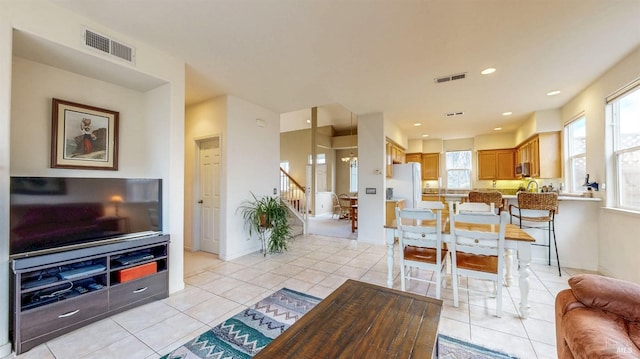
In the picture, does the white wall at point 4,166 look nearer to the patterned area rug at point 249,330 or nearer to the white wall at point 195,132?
the patterned area rug at point 249,330

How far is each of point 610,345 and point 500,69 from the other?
3.24m

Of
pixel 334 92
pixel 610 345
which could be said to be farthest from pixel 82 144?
pixel 610 345

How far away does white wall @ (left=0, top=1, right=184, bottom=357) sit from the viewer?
1897 mm

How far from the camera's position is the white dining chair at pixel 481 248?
2.35 m

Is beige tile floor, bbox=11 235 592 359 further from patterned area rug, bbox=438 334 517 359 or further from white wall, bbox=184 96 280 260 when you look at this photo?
white wall, bbox=184 96 280 260

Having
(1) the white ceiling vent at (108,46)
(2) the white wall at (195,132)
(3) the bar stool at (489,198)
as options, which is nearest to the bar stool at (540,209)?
(3) the bar stool at (489,198)

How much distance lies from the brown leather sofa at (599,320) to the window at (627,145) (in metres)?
2.59

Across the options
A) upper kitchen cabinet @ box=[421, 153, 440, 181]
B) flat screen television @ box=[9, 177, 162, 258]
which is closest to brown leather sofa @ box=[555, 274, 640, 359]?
flat screen television @ box=[9, 177, 162, 258]

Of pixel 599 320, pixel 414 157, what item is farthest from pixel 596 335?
pixel 414 157

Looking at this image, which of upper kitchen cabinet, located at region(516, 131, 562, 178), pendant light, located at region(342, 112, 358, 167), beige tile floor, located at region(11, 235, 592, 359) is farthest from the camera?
pendant light, located at region(342, 112, 358, 167)

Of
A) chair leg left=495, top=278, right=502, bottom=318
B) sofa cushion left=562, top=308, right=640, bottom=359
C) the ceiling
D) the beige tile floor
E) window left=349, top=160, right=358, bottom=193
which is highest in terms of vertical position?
the ceiling

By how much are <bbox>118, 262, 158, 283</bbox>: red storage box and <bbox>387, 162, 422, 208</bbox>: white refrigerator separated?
15.6ft

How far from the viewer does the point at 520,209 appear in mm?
3904

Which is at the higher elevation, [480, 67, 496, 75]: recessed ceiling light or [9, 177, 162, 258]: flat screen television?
[480, 67, 496, 75]: recessed ceiling light
